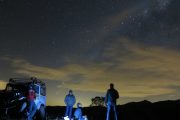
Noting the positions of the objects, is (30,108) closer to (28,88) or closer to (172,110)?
(28,88)

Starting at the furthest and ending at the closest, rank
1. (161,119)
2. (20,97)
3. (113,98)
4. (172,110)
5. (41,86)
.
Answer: (172,110) < (161,119) < (41,86) < (20,97) < (113,98)

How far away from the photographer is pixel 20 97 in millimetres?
21734

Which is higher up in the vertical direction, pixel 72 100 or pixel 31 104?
pixel 72 100

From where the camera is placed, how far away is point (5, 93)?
2223cm

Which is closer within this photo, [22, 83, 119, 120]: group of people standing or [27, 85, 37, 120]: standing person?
[22, 83, 119, 120]: group of people standing

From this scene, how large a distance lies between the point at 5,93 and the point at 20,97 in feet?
3.63

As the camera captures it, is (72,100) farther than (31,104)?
Yes

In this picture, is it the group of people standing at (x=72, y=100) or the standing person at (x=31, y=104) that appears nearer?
→ the group of people standing at (x=72, y=100)

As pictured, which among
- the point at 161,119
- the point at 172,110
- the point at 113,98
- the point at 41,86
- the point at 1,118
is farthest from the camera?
the point at 172,110

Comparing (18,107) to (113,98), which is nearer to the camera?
(113,98)

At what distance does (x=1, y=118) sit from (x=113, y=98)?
20.3ft

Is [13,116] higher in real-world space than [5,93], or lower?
lower

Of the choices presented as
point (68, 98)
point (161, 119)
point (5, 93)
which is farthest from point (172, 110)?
point (5, 93)

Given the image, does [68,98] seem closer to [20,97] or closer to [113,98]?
[20,97]
